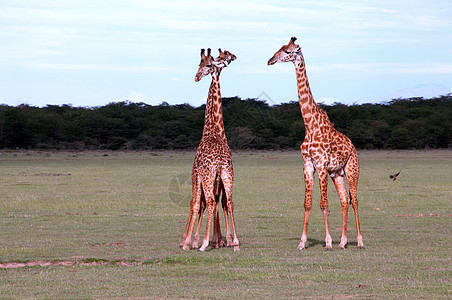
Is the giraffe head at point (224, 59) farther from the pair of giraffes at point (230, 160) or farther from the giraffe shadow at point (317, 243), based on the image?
the giraffe shadow at point (317, 243)

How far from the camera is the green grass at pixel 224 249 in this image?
876 centimetres

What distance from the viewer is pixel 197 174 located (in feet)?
38.7

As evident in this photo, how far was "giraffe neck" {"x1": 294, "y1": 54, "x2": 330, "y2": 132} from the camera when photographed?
12359mm

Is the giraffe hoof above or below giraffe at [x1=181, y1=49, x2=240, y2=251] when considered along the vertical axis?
below

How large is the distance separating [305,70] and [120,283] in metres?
5.36

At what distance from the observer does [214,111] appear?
491 inches

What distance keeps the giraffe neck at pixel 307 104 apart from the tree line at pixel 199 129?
48.5 m

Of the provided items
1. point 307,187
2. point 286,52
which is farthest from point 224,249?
point 286,52

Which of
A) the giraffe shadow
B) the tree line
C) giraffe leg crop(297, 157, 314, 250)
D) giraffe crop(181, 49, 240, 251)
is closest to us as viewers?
giraffe crop(181, 49, 240, 251)

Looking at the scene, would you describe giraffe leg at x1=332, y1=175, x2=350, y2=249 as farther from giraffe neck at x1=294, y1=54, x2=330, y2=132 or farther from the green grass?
giraffe neck at x1=294, y1=54, x2=330, y2=132

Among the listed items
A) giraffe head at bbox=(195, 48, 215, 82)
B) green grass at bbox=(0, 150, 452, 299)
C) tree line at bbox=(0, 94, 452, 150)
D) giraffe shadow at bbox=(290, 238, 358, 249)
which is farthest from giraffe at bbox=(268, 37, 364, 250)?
tree line at bbox=(0, 94, 452, 150)

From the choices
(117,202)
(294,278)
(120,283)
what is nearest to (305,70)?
(294,278)

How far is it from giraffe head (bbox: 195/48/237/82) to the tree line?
160 feet

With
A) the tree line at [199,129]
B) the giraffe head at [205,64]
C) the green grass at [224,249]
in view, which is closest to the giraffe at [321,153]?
the green grass at [224,249]
